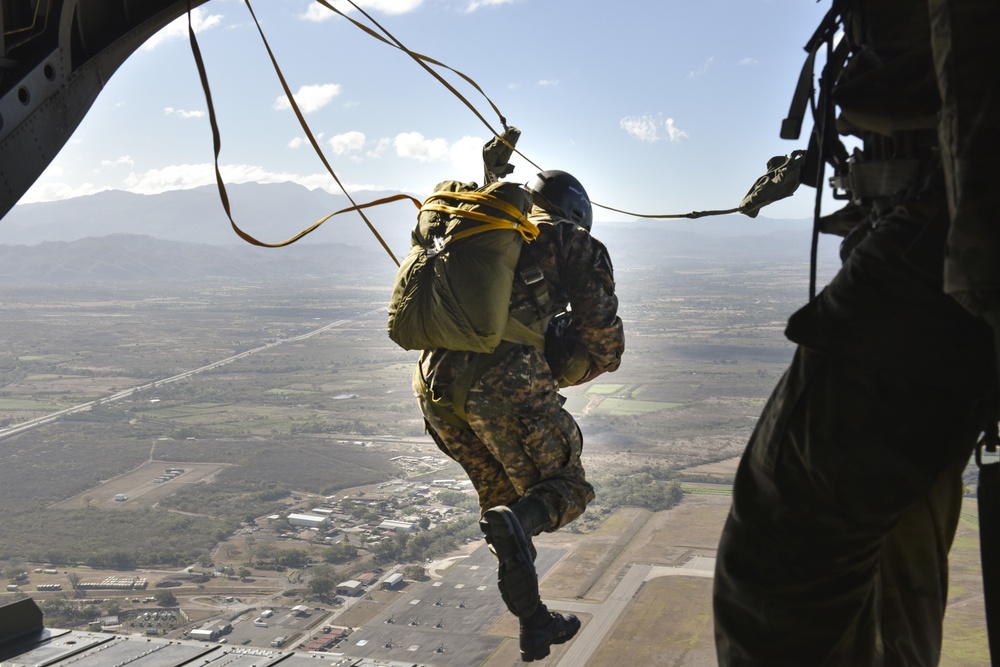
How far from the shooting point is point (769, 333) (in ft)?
227

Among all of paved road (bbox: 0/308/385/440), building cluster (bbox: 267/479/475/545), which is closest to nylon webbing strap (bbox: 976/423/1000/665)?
building cluster (bbox: 267/479/475/545)

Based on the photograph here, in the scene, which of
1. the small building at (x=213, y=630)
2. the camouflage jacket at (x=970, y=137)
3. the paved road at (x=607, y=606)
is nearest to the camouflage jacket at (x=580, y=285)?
the camouflage jacket at (x=970, y=137)

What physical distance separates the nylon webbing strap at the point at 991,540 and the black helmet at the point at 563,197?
3.13 meters

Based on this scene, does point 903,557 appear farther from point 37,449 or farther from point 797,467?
point 37,449

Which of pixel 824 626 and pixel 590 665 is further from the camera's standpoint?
pixel 590 665

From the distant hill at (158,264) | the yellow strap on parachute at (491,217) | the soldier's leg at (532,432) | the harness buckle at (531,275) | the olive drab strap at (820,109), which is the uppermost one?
A: the olive drab strap at (820,109)

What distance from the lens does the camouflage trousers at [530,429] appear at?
4168 mm

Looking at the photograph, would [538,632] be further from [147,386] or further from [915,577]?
[147,386]

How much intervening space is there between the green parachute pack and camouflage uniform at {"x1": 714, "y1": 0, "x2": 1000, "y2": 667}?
7.39 feet

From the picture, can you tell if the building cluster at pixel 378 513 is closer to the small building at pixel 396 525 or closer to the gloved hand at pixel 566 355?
the small building at pixel 396 525

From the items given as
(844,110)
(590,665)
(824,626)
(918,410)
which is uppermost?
(844,110)

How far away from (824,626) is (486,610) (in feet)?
78.5

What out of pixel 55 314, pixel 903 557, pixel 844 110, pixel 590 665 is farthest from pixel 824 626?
pixel 55 314

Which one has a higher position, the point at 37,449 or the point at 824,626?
the point at 824,626
